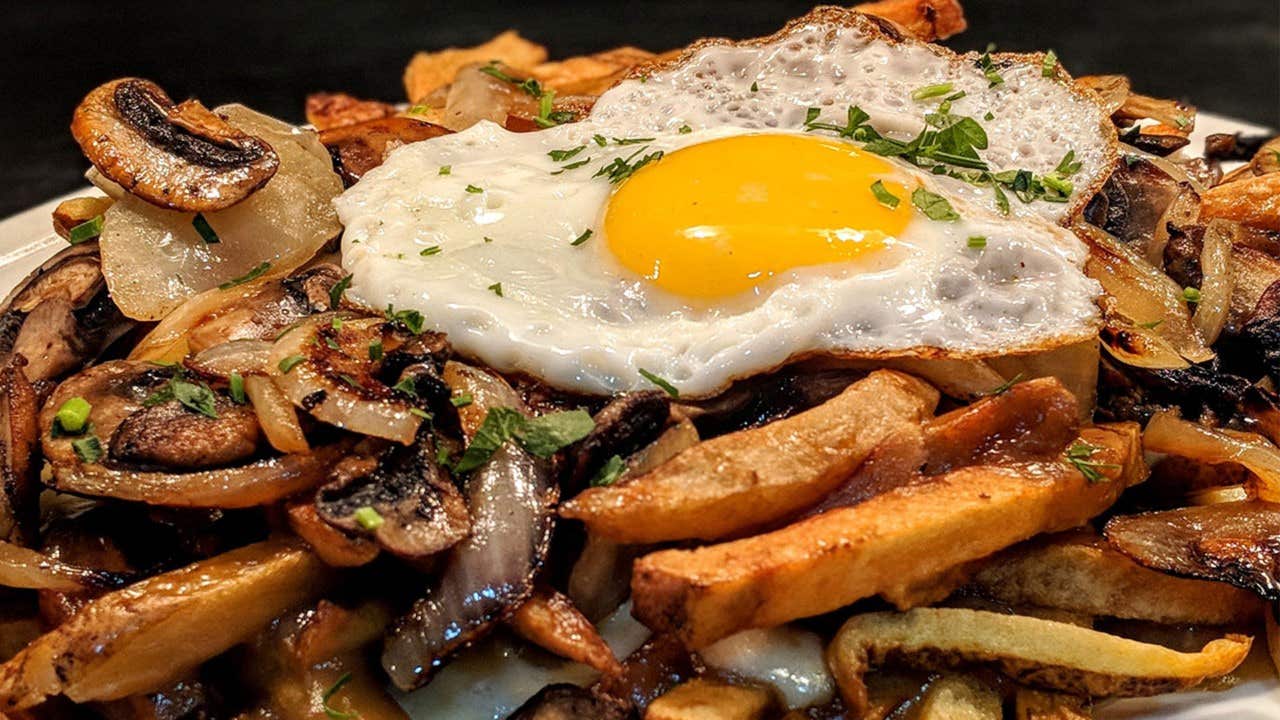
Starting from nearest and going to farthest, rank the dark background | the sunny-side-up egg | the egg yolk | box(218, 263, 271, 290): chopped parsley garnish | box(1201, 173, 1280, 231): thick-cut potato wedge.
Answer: the sunny-side-up egg, the egg yolk, box(218, 263, 271, 290): chopped parsley garnish, box(1201, 173, 1280, 231): thick-cut potato wedge, the dark background

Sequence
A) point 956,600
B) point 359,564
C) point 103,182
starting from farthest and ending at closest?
point 103,182 < point 956,600 < point 359,564

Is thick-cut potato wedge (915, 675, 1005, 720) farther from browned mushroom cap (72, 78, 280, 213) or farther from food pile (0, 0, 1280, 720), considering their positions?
browned mushroom cap (72, 78, 280, 213)

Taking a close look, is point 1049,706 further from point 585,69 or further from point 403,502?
point 585,69

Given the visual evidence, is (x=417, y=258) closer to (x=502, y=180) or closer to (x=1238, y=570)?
(x=502, y=180)

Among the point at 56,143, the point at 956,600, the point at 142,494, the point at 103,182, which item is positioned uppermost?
the point at 103,182

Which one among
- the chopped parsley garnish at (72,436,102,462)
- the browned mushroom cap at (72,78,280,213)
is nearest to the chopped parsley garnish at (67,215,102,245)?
the browned mushroom cap at (72,78,280,213)

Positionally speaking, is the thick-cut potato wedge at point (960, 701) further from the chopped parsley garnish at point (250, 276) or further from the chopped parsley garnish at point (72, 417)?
the chopped parsley garnish at point (250, 276)

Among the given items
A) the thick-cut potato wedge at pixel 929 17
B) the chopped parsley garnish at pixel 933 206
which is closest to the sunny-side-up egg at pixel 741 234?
the chopped parsley garnish at pixel 933 206

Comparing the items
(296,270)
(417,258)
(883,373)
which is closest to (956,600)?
(883,373)
